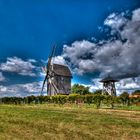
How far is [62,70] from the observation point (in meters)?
98.9

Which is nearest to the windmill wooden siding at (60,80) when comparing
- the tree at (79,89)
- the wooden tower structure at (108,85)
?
the wooden tower structure at (108,85)

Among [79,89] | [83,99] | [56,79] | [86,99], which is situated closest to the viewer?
[86,99]

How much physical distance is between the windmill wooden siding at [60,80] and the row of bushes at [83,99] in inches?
559

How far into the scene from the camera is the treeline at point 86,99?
56625mm

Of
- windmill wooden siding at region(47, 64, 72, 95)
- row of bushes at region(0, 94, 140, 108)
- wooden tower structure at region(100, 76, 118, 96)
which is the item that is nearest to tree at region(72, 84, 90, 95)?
windmill wooden siding at region(47, 64, 72, 95)

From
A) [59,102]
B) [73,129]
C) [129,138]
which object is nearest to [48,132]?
[73,129]

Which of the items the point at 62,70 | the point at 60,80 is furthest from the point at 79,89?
the point at 60,80

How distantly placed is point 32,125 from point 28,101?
60945 millimetres

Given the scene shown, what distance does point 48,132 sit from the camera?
1677 centimetres

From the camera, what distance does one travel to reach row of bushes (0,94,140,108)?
186ft

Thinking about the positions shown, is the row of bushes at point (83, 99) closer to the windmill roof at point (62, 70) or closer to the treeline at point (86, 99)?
the treeline at point (86, 99)

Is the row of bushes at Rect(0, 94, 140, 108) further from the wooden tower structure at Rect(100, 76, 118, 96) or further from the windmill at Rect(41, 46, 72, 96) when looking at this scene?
the wooden tower structure at Rect(100, 76, 118, 96)

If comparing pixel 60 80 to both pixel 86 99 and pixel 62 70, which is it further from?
pixel 86 99

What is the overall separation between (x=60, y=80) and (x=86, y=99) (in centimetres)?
3446
